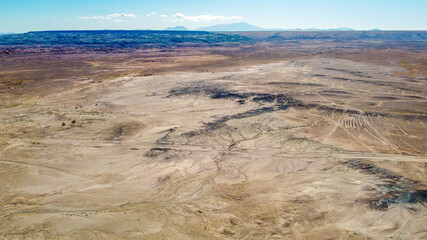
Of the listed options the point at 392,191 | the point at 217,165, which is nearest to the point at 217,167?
the point at 217,165

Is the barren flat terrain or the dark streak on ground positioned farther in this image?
the dark streak on ground

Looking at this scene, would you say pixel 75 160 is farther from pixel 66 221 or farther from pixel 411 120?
pixel 411 120

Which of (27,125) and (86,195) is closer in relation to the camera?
(86,195)

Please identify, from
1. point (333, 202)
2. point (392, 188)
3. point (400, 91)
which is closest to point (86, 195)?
point (333, 202)

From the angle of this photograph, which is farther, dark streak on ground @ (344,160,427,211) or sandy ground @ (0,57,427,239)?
dark streak on ground @ (344,160,427,211)
